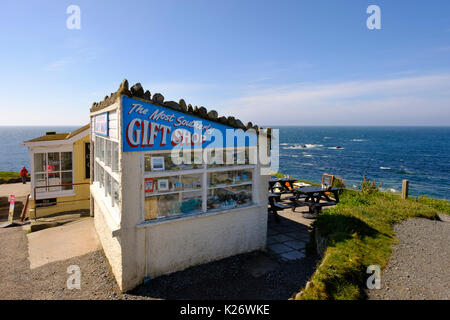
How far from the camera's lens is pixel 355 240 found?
6602 millimetres

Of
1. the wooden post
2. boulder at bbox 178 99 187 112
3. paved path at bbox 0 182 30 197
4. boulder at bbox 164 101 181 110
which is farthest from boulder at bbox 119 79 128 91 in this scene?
paved path at bbox 0 182 30 197

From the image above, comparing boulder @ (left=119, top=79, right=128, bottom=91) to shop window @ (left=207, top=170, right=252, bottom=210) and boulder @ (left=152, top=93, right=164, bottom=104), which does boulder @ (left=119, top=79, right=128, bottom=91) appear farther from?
shop window @ (left=207, top=170, right=252, bottom=210)

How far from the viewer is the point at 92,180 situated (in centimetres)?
1048

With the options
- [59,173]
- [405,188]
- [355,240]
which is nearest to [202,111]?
[355,240]

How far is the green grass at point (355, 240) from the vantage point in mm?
4859

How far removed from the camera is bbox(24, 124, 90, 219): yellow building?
1173 cm

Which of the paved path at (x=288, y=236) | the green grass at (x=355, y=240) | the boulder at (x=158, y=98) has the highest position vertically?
the boulder at (x=158, y=98)

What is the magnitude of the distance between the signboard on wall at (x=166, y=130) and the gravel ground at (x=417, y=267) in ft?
13.5

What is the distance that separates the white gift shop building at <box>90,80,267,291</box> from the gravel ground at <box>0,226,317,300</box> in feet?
0.81

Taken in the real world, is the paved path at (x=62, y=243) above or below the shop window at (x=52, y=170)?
below

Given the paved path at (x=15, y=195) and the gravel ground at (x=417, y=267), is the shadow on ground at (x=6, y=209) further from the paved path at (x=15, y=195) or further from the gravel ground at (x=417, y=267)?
the gravel ground at (x=417, y=267)

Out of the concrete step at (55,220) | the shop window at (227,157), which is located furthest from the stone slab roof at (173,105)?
the concrete step at (55,220)
